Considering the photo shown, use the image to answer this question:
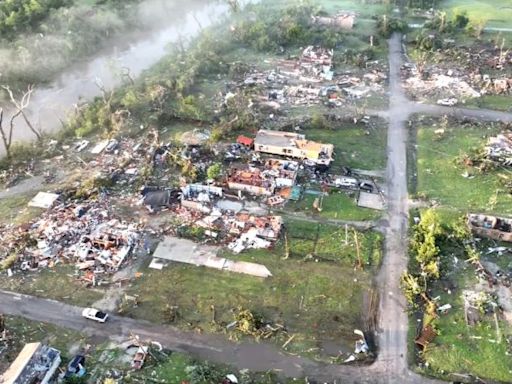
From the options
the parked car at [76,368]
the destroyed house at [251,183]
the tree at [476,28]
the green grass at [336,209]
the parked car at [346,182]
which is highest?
the tree at [476,28]

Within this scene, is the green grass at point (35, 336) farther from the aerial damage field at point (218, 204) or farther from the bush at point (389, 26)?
the bush at point (389, 26)

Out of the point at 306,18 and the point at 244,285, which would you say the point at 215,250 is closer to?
the point at 244,285

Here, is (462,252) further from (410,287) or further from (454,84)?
(454,84)

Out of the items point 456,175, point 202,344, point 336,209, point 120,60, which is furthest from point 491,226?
point 120,60

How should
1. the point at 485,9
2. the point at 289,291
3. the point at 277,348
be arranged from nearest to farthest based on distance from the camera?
the point at 277,348 < the point at 289,291 < the point at 485,9

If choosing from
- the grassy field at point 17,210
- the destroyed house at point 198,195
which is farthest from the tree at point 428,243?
the grassy field at point 17,210

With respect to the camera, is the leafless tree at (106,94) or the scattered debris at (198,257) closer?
the scattered debris at (198,257)
